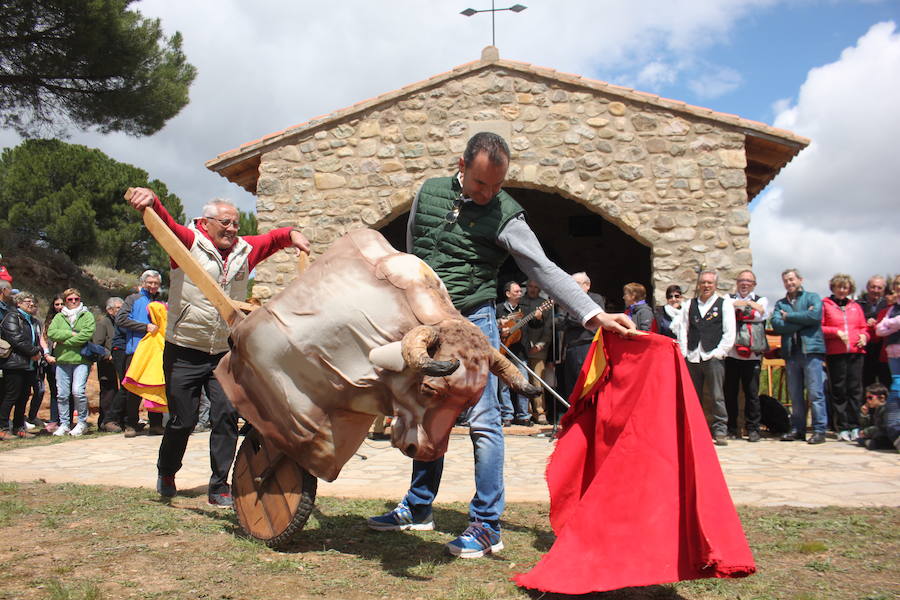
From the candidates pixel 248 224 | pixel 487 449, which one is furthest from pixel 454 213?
pixel 248 224

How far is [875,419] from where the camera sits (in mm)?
7102

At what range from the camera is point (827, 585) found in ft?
9.18

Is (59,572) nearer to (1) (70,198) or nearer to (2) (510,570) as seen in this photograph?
(2) (510,570)

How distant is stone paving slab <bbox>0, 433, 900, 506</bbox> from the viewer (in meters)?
4.69

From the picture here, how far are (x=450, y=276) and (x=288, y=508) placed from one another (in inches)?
52.3

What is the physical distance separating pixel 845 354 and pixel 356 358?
7114 mm

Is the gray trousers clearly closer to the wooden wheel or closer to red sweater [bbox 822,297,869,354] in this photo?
red sweater [bbox 822,297,869,354]

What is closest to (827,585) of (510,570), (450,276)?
(510,570)

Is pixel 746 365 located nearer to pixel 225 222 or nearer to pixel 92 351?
pixel 225 222

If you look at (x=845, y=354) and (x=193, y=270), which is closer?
(x=193, y=270)

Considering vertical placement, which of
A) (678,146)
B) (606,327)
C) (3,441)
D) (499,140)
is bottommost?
(3,441)

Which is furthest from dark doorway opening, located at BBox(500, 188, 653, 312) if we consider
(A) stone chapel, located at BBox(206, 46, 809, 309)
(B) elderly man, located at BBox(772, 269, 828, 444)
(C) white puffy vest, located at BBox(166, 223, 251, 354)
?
(C) white puffy vest, located at BBox(166, 223, 251, 354)

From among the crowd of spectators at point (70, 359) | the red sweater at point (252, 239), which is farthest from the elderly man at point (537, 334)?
the red sweater at point (252, 239)

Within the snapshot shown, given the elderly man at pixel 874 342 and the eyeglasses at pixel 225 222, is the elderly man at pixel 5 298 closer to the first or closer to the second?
the eyeglasses at pixel 225 222
